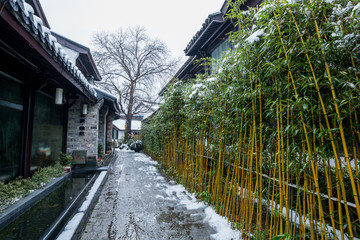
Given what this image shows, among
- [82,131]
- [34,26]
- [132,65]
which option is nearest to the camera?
[34,26]

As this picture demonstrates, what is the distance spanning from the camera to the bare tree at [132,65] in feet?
54.2

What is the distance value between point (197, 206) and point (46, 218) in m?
2.08

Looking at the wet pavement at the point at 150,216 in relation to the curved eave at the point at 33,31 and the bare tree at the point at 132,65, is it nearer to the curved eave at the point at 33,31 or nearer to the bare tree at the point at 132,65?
the curved eave at the point at 33,31

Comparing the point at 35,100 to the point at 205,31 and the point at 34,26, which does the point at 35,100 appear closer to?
the point at 34,26

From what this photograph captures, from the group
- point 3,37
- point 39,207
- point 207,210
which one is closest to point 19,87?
point 3,37

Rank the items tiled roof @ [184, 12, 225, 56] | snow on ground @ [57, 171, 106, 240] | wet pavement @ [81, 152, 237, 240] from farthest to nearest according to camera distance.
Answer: tiled roof @ [184, 12, 225, 56], wet pavement @ [81, 152, 237, 240], snow on ground @ [57, 171, 106, 240]

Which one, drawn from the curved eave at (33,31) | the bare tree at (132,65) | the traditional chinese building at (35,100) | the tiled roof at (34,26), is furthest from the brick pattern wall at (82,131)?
the bare tree at (132,65)

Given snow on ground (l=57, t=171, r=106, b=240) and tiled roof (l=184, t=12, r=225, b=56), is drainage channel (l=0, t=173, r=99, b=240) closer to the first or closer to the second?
snow on ground (l=57, t=171, r=106, b=240)

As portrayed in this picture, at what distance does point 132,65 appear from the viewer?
17375mm

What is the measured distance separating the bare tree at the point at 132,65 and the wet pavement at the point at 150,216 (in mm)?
13400

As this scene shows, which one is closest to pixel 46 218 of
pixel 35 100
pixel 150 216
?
pixel 150 216

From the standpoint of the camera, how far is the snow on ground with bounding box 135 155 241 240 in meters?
2.18

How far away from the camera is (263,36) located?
158cm

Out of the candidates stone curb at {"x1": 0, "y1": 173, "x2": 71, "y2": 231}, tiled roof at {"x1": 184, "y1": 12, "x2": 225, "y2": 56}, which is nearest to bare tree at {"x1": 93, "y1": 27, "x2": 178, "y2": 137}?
tiled roof at {"x1": 184, "y1": 12, "x2": 225, "y2": 56}
